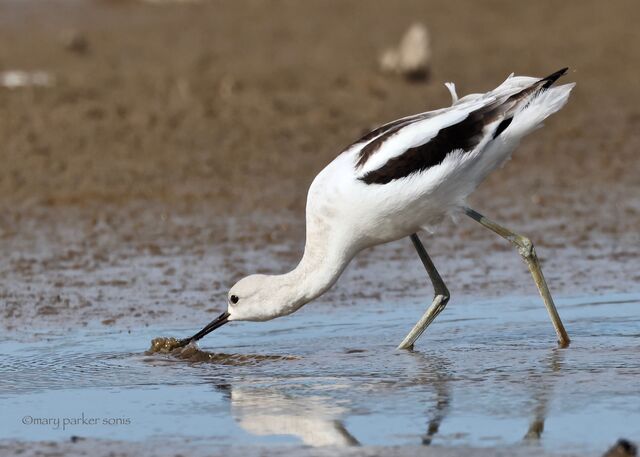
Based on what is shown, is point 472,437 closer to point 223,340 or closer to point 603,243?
point 223,340

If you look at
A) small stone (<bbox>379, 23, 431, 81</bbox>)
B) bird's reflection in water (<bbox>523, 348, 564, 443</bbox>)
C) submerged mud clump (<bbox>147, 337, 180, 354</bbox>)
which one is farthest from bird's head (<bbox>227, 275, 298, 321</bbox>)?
small stone (<bbox>379, 23, 431, 81</bbox>)

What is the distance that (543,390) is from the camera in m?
5.33

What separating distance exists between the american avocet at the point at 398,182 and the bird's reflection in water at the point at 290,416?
0.66 m

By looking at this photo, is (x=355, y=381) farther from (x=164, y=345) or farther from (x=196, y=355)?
(x=164, y=345)

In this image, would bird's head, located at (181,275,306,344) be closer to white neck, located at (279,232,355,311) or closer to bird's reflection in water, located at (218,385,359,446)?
white neck, located at (279,232,355,311)

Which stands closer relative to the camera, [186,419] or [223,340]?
[186,419]

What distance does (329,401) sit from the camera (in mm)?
5289

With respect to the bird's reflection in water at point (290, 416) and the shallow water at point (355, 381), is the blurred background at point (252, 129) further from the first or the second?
the bird's reflection in water at point (290, 416)

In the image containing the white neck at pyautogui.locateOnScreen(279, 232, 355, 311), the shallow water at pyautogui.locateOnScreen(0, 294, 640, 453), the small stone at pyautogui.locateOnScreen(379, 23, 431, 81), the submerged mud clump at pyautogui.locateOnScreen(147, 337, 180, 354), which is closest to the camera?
the shallow water at pyautogui.locateOnScreen(0, 294, 640, 453)

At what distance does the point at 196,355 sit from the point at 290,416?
4.06ft

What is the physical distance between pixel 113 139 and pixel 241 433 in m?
6.34

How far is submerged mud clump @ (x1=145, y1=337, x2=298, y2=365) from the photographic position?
242 inches

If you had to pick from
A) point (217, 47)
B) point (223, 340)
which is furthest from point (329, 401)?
point (217, 47)

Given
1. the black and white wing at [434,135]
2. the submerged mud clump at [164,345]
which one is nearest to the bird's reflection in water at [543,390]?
the black and white wing at [434,135]
